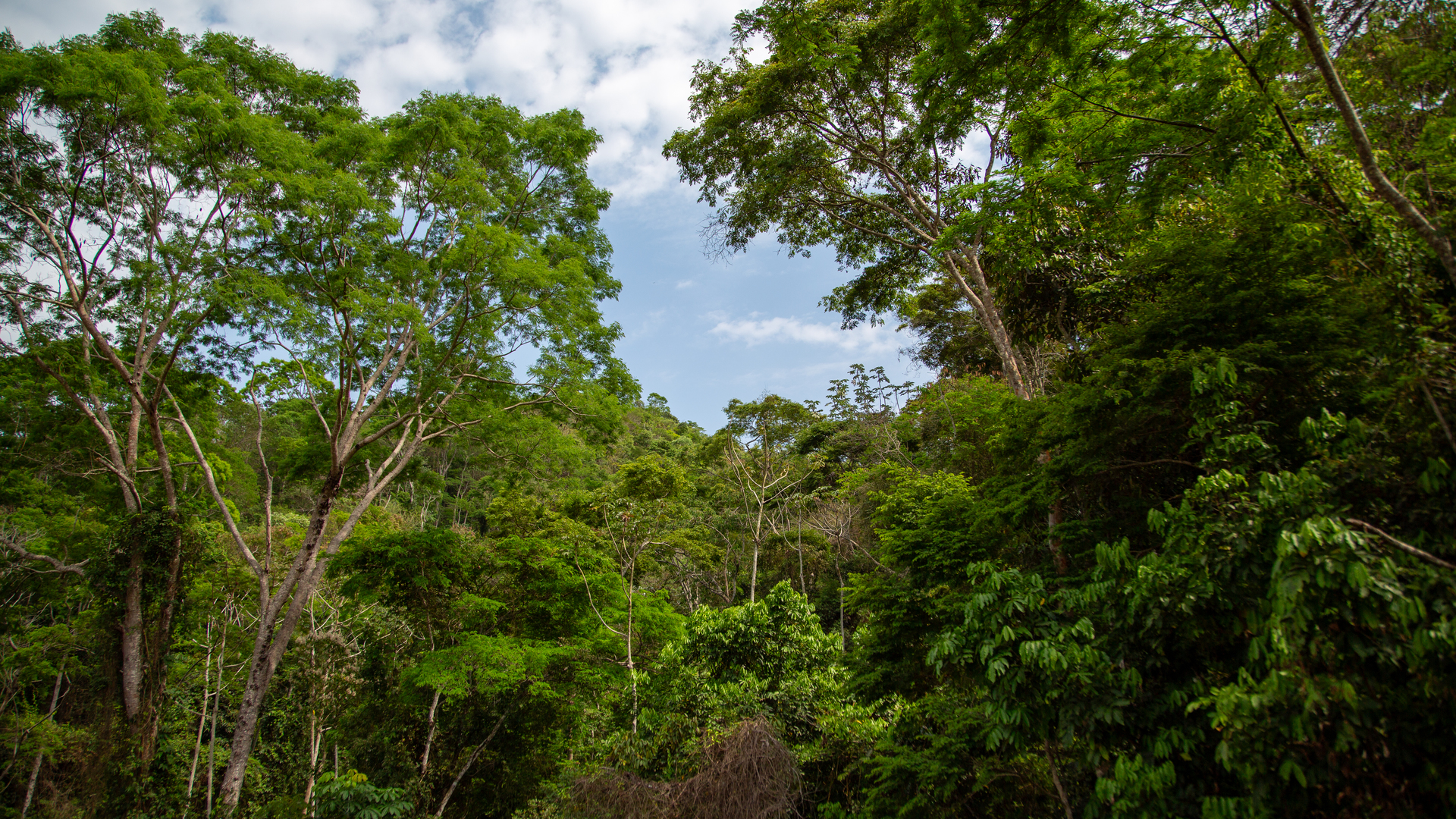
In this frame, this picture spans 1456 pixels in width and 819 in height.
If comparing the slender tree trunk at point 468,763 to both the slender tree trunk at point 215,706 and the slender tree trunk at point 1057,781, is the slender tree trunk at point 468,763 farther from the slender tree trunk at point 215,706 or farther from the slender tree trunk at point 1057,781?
the slender tree trunk at point 1057,781

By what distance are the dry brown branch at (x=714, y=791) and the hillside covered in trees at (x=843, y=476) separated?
0.14 ft

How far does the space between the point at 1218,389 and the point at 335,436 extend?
10.3 metres

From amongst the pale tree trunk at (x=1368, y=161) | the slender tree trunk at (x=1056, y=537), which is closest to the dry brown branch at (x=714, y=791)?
the slender tree trunk at (x=1056, y=537)

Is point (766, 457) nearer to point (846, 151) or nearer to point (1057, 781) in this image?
point (846, 151)

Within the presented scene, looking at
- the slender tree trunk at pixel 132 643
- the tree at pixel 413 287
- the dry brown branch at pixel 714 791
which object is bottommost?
the dry brown branch at pixel 714 791

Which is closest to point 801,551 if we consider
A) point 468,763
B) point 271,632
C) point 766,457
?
point 766,457

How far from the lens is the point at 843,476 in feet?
45.6

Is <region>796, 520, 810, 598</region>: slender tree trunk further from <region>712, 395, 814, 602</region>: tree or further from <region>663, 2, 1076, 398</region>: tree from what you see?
<region>663, 2, 1076, 398</region>: tree

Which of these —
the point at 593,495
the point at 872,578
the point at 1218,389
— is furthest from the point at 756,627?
the point at 1218,389

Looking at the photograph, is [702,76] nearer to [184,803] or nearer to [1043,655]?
[1043,655]

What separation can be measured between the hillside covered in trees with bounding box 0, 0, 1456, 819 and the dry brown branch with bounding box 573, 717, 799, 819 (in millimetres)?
41

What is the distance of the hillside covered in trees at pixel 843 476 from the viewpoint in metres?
2.89

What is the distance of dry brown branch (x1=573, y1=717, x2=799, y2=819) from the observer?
17.6ft

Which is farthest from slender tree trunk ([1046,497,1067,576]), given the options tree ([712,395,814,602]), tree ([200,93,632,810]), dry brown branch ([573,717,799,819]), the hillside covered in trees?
tree ([712,395,814,602])
